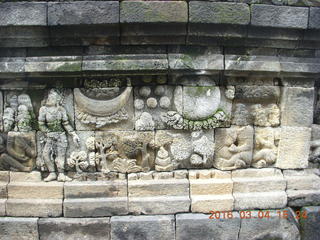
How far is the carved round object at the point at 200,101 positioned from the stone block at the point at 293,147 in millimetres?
1087

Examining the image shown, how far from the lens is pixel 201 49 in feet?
10.2

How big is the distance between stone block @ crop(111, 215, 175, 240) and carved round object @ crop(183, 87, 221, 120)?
143cm

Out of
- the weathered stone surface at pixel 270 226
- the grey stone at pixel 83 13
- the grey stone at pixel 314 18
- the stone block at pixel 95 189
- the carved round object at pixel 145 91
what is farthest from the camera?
the weathered stone surface at pixel 270 226

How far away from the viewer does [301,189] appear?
3539mm

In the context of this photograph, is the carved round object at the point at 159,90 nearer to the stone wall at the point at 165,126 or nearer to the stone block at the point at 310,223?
the stone wall at the point at 165,126

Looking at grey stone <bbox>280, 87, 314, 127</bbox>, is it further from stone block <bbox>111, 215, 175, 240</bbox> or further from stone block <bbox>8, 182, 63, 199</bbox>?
stone block <bbox>8, 182, 63, 199</bbox>

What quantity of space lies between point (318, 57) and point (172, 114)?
2.17m

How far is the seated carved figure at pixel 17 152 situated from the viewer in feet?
10.6

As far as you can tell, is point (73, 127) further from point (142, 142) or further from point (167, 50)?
point (167, 50)

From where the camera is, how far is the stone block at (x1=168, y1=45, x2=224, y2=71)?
3.04 metres

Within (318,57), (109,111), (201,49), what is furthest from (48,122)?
(318,57)

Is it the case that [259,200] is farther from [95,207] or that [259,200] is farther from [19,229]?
[19,229]

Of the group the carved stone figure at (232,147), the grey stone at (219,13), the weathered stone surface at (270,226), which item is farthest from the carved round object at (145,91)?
the weathered stone surface at (270,226)

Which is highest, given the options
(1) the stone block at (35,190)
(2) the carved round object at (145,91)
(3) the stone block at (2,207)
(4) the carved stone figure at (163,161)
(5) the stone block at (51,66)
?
(5) the stone block at (51,66)
